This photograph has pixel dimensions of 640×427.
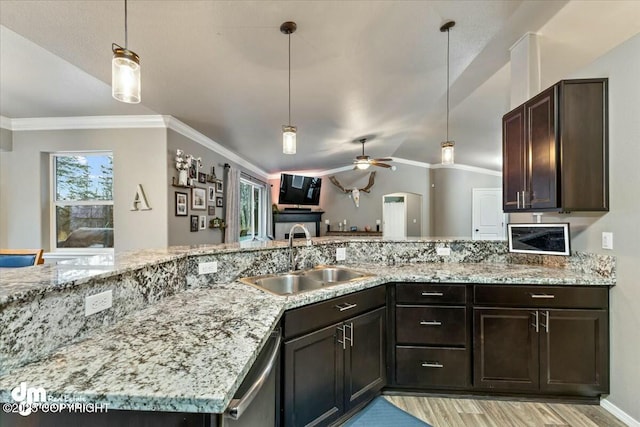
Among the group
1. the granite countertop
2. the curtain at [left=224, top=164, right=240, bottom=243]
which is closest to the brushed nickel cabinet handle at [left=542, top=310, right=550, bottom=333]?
the granite countertop

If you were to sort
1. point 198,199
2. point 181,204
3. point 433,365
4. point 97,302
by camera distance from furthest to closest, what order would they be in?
1. point 198,199
2. point 181,204
3. point 433,365
4. point 97,302

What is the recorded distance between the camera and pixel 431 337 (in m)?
2.11

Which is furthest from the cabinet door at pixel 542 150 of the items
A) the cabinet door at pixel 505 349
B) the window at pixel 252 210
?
the window at pixel 252 210

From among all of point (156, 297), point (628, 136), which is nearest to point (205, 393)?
point (156, 297)

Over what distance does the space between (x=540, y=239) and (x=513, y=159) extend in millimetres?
693

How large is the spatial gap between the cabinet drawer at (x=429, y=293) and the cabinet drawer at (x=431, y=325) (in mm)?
52

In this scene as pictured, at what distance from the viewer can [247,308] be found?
4.66 ft

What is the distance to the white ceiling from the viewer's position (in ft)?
5.96

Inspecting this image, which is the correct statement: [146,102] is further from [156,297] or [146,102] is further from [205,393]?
[205,393]

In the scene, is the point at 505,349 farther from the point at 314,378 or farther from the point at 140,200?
the point at 140,200

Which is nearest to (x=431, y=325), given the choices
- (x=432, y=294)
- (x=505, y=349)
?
(x=432, y=294)

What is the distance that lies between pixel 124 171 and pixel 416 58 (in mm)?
3645

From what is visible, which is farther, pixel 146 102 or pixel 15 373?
pixel 146 102

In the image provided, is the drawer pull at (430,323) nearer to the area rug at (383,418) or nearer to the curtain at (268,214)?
the area rug at (383,418)
